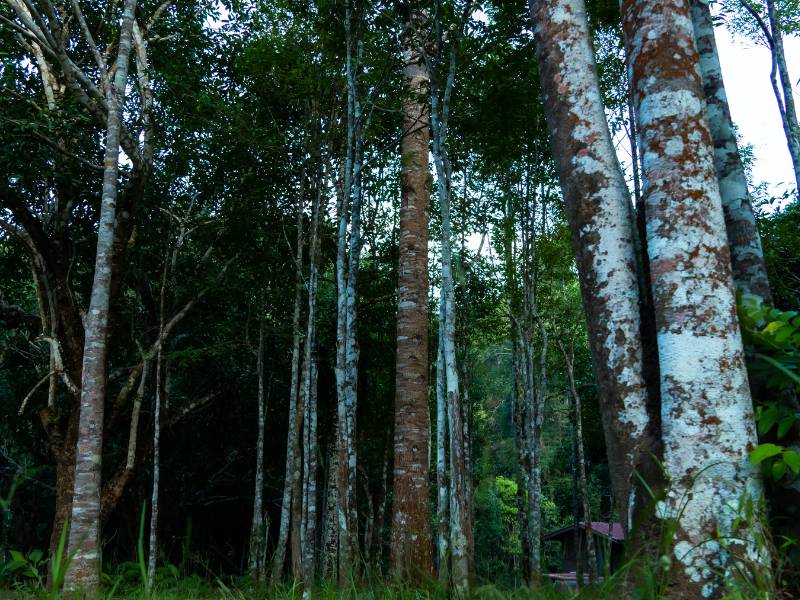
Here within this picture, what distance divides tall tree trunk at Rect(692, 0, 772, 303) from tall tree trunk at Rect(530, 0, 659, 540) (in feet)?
2.25

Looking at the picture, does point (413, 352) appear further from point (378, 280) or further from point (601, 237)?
point (378, 280)

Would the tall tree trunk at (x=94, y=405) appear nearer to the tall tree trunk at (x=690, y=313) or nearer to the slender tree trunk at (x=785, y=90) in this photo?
the tall tree trunk at (x=690, y=313)

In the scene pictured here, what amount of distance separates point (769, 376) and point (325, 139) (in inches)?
437

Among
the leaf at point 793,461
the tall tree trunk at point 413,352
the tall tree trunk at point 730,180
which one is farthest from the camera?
the tall tree trunk at point 413,352

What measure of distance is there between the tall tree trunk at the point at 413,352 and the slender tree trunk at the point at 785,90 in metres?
7.11

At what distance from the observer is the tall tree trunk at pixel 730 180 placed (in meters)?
3.34

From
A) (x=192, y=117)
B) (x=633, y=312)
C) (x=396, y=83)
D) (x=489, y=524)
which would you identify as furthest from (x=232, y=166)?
(x=489, y=524)

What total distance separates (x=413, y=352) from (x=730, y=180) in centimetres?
588

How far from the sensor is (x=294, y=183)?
48.5ft

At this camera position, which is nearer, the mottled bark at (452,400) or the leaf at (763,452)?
the leaf at (763,452)

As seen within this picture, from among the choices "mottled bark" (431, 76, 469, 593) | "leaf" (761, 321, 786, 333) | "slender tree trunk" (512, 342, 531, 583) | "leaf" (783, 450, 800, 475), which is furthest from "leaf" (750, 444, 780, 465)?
"slender tree trunk" (512, 342, 531, 583)

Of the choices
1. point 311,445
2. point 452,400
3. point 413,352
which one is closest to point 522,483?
point 311,445

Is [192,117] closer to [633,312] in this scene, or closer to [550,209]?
[550,209]

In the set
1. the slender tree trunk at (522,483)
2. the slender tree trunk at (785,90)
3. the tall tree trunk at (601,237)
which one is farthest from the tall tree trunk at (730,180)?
the slender tree trunk at (522,483)
